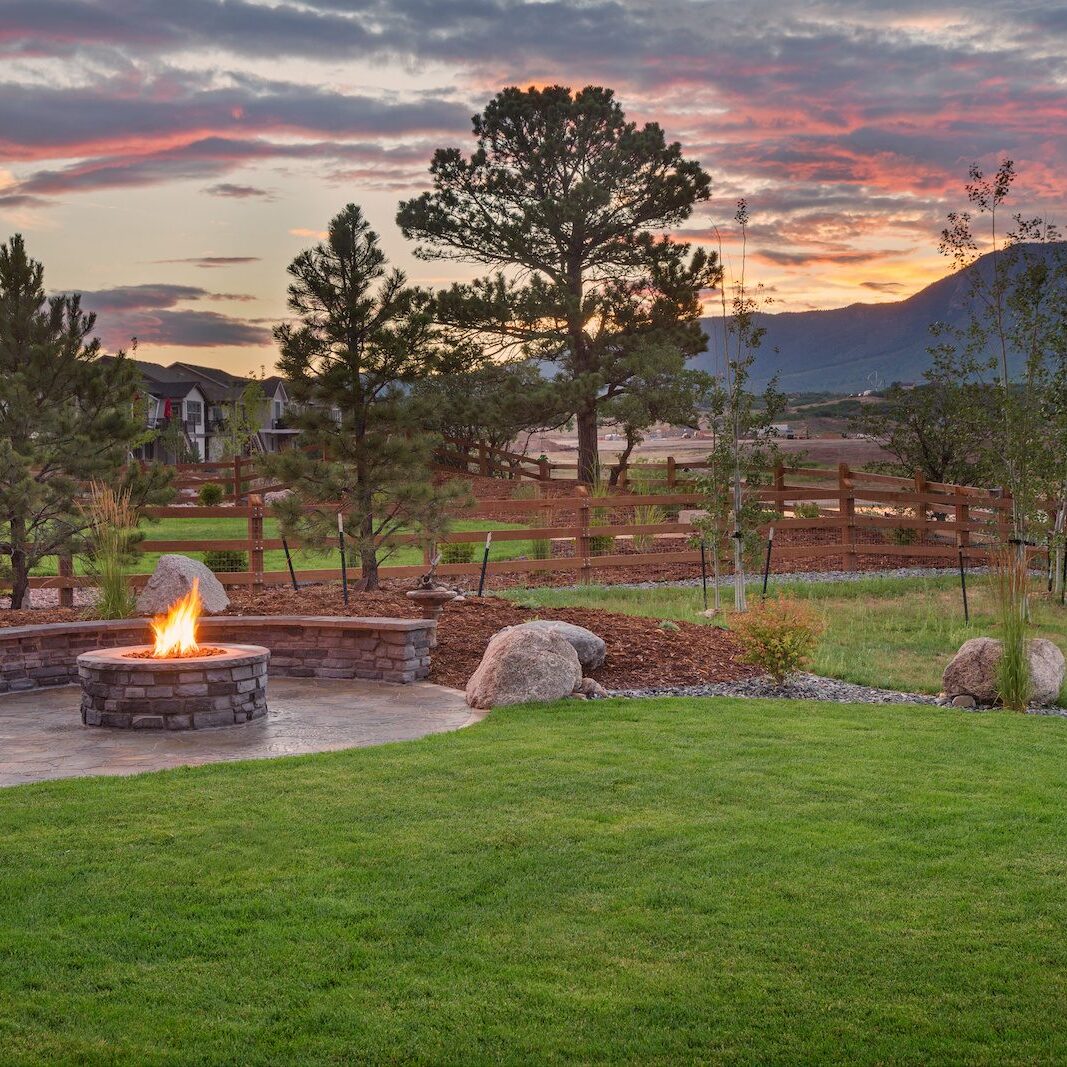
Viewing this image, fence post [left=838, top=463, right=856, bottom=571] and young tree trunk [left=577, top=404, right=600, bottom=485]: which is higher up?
young tree trunk [left=577, top=404, right=600, bottom=485]

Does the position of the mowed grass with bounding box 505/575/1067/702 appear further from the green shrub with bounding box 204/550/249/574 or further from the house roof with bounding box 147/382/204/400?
the house roof with bounding box 147/382/204/400

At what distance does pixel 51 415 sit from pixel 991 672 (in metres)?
9.91

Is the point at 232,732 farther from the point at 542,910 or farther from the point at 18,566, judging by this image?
the point at 18,566

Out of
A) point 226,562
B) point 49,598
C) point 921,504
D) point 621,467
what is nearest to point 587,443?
point 621,467

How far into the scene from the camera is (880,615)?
46.6ft

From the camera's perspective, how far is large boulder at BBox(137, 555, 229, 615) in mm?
12883

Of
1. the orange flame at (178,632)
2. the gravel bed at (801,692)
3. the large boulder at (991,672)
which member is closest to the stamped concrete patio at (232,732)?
the orange flame at (178,632)

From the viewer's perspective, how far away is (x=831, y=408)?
70750 mm

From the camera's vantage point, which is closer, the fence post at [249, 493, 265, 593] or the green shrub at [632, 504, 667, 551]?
the fence post at [249, 493, 265, 593]

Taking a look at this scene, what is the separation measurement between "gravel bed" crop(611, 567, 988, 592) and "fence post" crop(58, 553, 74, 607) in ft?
23.1

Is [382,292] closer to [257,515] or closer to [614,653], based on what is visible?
[257,515]

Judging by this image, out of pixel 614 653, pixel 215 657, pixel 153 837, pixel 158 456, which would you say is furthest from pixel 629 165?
pixel 158 456

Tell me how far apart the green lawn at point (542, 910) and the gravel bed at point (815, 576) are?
396 inches

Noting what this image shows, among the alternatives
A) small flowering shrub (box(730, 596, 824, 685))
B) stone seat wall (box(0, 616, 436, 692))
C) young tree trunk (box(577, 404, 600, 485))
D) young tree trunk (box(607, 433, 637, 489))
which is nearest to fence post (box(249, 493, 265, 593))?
stone seat wall (box(0, 616, 436, 692))
